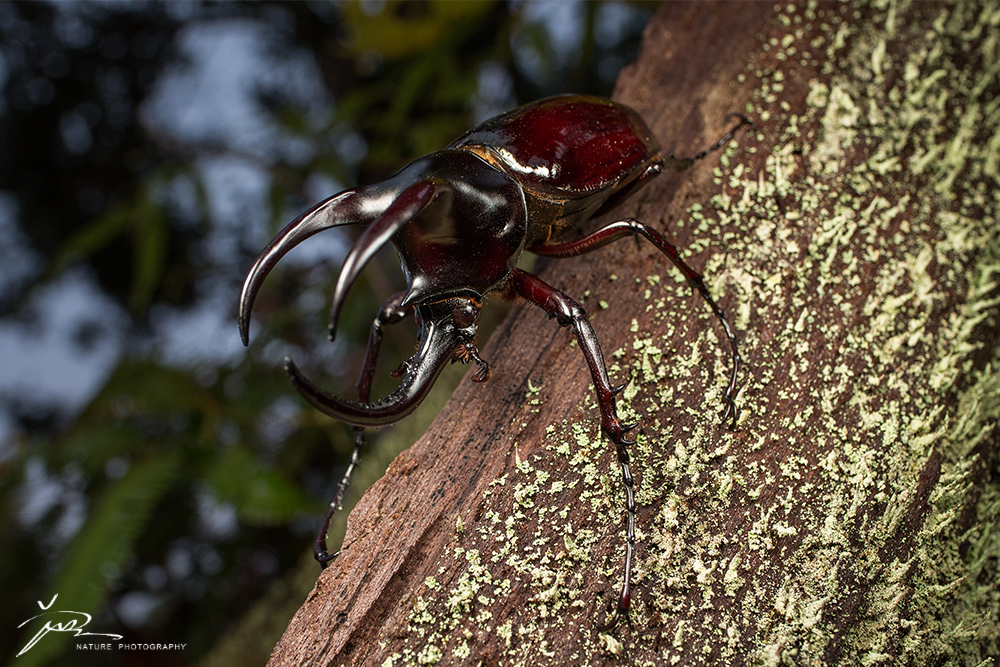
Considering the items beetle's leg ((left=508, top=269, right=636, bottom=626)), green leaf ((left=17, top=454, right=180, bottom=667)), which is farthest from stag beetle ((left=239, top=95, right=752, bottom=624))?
green leaf ((left=17, top=454, right=180, bottom=667))

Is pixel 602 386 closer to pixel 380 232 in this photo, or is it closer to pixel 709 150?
pixel 380 232

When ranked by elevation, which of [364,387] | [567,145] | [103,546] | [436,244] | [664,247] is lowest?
[103,546]

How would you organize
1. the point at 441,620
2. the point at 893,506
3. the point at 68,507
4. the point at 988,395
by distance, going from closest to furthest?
the point at 441,620 < the point at 893,506 < the point at 988,395 < the point at 68,507

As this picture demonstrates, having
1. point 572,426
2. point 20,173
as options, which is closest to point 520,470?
point 572,426

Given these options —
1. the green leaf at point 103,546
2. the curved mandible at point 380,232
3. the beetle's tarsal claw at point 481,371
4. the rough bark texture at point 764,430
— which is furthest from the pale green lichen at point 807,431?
the green leaf at point 103,546

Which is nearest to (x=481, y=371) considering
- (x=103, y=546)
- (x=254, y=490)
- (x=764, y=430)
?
(x=764, y=430)

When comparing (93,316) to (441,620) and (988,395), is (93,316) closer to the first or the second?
(441,620)

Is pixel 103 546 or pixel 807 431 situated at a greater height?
pixel 807 431
